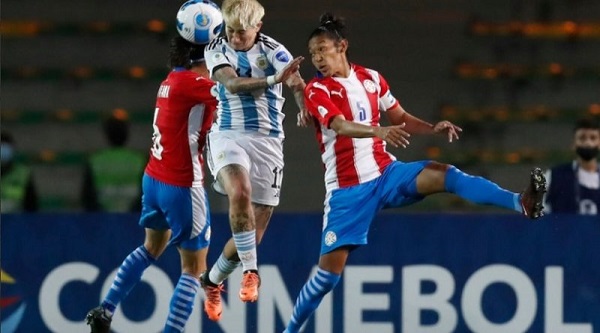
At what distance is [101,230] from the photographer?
10.5 metres

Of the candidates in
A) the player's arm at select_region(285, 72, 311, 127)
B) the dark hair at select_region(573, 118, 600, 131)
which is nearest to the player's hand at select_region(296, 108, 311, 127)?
the player's arm at select_region(285, 72, 311, 127)

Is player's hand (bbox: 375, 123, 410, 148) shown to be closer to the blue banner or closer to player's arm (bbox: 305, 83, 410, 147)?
player's arm (bbox: 305, 83, 410, 147)

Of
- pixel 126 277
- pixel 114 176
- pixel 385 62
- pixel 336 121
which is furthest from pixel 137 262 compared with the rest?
pixel 385 62

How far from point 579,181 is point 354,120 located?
2960mm

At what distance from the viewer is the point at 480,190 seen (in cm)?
835

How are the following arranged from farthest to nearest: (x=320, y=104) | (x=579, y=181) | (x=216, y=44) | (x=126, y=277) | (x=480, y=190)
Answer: (x=579, y=181) → (x=126, y=277) → (x=216, y=44) → (x=320, y=104) → (x=480, y=190)

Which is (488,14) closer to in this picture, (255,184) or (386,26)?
(386,26)

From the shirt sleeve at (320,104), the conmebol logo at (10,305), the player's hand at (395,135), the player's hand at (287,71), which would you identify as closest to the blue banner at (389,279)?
the conmebol logo at (10,305)

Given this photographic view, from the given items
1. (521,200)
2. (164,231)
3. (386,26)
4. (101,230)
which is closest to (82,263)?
(101,230)

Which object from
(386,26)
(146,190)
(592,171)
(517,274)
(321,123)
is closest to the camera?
(321,123)

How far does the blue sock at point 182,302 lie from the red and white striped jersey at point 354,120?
1.04m

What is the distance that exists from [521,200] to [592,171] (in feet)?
10.9

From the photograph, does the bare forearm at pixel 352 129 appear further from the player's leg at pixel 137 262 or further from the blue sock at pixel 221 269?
the player's leg at pixel 137 262

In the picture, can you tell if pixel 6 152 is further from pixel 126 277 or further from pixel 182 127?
pixel 182 127
